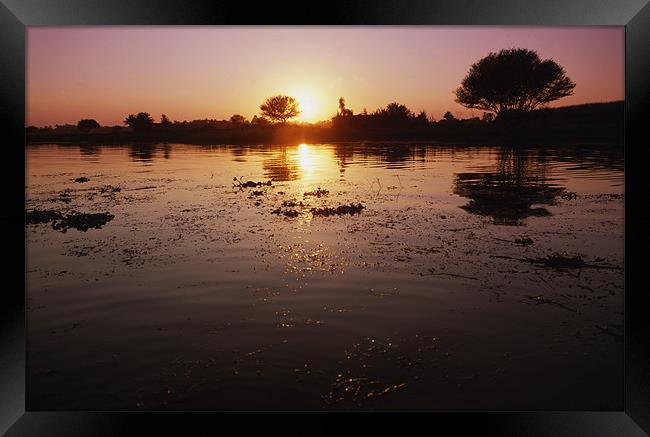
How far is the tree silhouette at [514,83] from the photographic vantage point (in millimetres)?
23984

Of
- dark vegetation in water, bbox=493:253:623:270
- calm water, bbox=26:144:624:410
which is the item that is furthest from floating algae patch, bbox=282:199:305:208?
dark vegetation in water, bbox=493:253:623:270

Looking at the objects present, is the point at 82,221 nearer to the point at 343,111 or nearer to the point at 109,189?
the point at 109,189

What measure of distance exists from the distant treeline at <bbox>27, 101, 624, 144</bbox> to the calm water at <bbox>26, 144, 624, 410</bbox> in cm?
1112

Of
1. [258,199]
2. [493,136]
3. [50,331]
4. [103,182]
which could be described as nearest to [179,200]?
[258,199]

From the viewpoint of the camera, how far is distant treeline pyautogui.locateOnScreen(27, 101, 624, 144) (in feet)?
74.0

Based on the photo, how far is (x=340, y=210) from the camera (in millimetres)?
10750

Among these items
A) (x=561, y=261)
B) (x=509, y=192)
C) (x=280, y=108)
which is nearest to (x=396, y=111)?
(x=280, y=108)

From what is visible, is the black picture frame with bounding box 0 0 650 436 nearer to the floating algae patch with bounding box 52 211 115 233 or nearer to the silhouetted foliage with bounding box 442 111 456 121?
the floating algae patch with bounding box 52 211 115 233

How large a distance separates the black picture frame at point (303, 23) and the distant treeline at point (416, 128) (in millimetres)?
18692

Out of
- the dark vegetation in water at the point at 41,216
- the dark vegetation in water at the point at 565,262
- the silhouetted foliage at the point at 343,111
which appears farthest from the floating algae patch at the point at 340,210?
the silhouetted foliage at the point at 343,111

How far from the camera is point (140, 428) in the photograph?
434cm

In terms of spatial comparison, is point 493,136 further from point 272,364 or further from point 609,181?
point 272,364

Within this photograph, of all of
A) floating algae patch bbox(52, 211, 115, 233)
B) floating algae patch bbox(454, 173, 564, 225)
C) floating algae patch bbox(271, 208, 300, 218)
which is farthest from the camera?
floating algae patch bbox(454, 173, 564, 225)

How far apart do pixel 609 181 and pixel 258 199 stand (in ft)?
25.5
